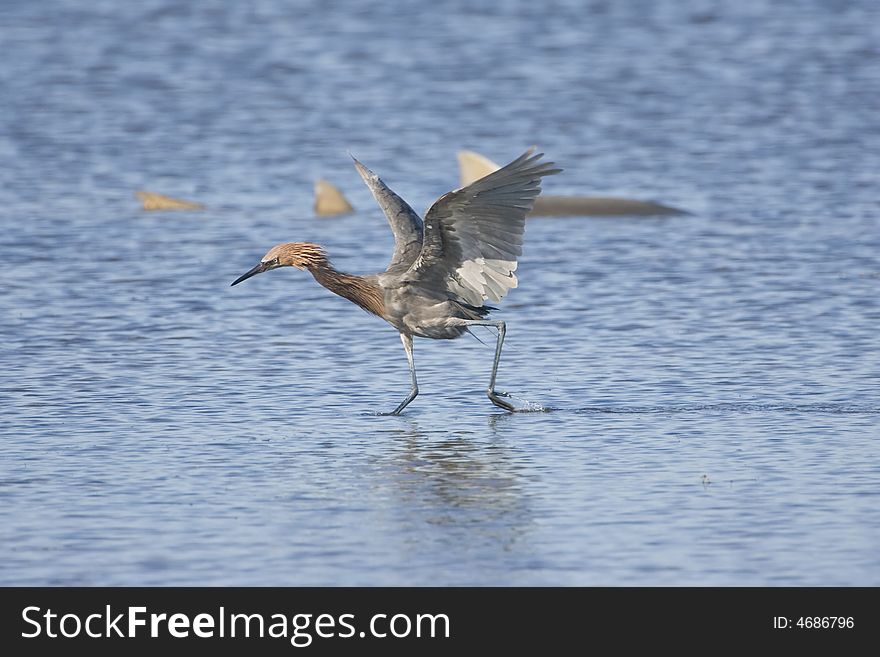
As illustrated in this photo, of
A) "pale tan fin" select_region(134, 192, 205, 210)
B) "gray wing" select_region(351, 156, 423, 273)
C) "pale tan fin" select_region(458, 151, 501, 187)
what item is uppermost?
"gray wing" select_region(351, 156, 423, 273)

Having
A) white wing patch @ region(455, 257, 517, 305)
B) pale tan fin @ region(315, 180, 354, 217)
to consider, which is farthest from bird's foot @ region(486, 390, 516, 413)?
pale tan fin @ region(315, 180, 354, 217)

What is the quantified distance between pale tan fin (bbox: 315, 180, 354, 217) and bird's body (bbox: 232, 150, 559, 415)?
7651mm

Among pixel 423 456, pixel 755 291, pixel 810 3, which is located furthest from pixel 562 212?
pixel 810 3

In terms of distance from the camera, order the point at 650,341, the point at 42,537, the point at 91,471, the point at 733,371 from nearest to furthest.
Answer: the point at 42,537
the point at 91,471
the point at 733,371
the point at 650,341

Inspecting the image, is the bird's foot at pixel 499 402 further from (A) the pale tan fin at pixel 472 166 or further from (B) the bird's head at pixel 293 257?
(A) the pale tan fin at pixel 472 166

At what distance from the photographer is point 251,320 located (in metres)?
14.5

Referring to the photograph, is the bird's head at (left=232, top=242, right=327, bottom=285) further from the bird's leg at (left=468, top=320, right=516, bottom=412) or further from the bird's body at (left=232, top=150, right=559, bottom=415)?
the bird's leg at (left=468, top=320, right=516, bottom=412)

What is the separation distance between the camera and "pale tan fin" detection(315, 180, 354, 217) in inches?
781

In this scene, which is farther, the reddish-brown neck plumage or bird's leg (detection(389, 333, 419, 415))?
the reddish-brown neck plumage

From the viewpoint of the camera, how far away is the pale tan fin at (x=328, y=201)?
1983cm

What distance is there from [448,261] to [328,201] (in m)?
8.52

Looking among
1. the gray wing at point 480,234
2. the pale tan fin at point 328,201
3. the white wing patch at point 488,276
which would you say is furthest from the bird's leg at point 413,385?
the pale tan fin at point 328,201
